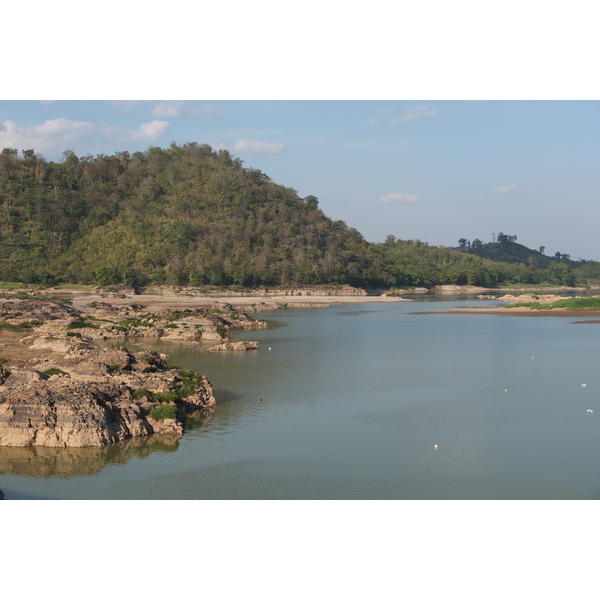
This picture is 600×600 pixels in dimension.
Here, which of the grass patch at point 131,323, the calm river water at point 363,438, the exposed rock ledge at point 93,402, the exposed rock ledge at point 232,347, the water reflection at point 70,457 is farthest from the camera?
the grass patch at point 131,323

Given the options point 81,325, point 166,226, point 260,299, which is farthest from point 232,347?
point 166,226

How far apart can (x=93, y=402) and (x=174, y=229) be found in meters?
94.6

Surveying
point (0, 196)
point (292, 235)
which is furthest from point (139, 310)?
point (0, 196)

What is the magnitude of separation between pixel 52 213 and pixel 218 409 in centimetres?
10302

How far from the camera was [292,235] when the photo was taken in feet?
386

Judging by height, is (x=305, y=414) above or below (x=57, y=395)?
below

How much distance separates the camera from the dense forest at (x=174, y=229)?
338 feet

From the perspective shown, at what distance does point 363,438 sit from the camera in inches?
774

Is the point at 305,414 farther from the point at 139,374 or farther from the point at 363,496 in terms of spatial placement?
the point at 363,496

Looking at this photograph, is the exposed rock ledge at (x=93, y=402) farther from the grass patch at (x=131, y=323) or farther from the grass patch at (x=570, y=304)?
the grass patch at (x=570, y=304)

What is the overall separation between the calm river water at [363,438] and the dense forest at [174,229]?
6844 cm

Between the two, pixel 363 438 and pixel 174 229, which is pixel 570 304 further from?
pixel 174 229

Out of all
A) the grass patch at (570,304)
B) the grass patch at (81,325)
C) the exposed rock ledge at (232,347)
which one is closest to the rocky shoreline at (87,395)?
the grass patch at (81,325)

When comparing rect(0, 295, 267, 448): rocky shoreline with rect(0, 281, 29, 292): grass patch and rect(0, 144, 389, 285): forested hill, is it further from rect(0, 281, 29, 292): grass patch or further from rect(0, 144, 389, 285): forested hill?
rect(0, 144, 389, 285): forested hill
